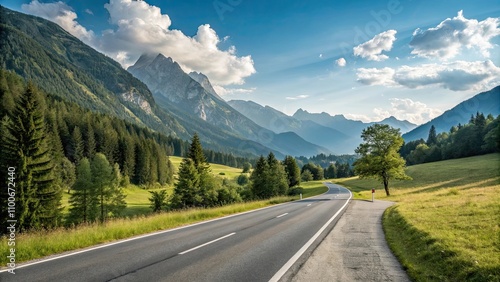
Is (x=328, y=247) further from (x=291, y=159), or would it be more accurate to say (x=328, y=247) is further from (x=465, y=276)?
(x=291, y=159)

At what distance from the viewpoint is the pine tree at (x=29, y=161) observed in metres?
29.6

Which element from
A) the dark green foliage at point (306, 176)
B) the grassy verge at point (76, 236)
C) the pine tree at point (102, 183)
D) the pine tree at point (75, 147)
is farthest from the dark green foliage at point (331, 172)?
the grassy verge at point (76, 236)

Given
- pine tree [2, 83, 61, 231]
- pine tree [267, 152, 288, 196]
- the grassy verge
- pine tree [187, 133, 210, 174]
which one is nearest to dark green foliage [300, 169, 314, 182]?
pine tree [267, 152, 288, 196]

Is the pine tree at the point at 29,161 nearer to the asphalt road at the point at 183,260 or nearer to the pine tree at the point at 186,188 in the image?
the pine tree at the point at 186,188

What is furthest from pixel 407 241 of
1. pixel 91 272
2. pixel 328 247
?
pixel 91 272

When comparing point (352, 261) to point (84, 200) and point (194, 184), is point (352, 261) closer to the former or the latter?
point (194, 184)

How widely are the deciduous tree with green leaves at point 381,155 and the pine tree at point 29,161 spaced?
4305 centimetres

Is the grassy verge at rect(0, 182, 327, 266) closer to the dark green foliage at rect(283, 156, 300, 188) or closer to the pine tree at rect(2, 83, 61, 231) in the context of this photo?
the pine tree at rect(2, 83, 61, 231)

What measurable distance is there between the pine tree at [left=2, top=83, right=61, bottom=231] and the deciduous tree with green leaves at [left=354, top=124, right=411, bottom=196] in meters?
43.0

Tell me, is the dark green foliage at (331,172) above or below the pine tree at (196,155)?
below

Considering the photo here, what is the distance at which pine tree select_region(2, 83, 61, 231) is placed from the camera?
97.1 ft

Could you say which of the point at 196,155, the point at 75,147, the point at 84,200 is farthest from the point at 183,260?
the point at 75,147

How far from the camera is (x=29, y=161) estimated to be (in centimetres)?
3009

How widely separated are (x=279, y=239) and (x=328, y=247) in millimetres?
2073
